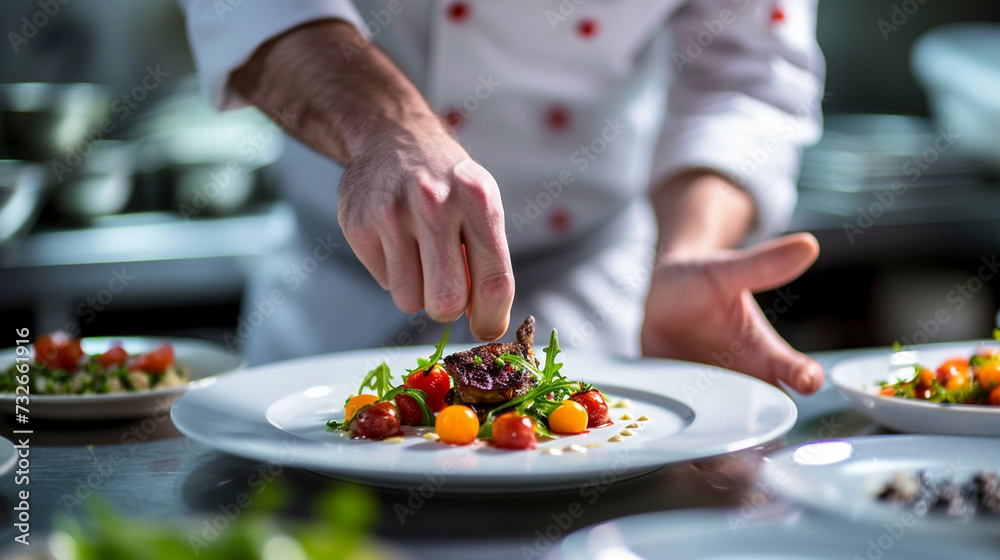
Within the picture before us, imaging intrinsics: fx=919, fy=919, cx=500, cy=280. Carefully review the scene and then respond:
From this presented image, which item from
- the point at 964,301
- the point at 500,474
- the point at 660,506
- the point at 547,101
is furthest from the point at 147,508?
the point at 964,301

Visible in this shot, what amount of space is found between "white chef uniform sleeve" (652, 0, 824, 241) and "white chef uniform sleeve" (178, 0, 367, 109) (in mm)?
577

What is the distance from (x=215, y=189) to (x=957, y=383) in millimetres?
1904

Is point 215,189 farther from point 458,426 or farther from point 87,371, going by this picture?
point 458,426

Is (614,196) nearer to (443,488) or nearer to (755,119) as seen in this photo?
(755,119)

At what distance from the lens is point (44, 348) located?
41.1 inches

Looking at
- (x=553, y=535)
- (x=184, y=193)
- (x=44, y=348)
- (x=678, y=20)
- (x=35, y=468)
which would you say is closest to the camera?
(x=553, y=535)

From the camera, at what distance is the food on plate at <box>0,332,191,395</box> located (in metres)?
0.99

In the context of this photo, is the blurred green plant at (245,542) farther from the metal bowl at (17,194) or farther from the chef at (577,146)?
the metal bowl at (17,194)

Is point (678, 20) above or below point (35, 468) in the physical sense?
above

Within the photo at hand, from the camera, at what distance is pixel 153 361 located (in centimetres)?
105

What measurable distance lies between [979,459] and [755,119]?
0.84 m

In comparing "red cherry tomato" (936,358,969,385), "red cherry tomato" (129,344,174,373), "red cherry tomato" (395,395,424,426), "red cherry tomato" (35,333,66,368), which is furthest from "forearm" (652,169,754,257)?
"red cherry tomato" (35,333,66,368)

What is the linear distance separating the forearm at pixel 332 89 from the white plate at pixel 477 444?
259 millimetres

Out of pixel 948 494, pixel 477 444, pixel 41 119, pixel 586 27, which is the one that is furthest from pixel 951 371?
pixel 41 119
